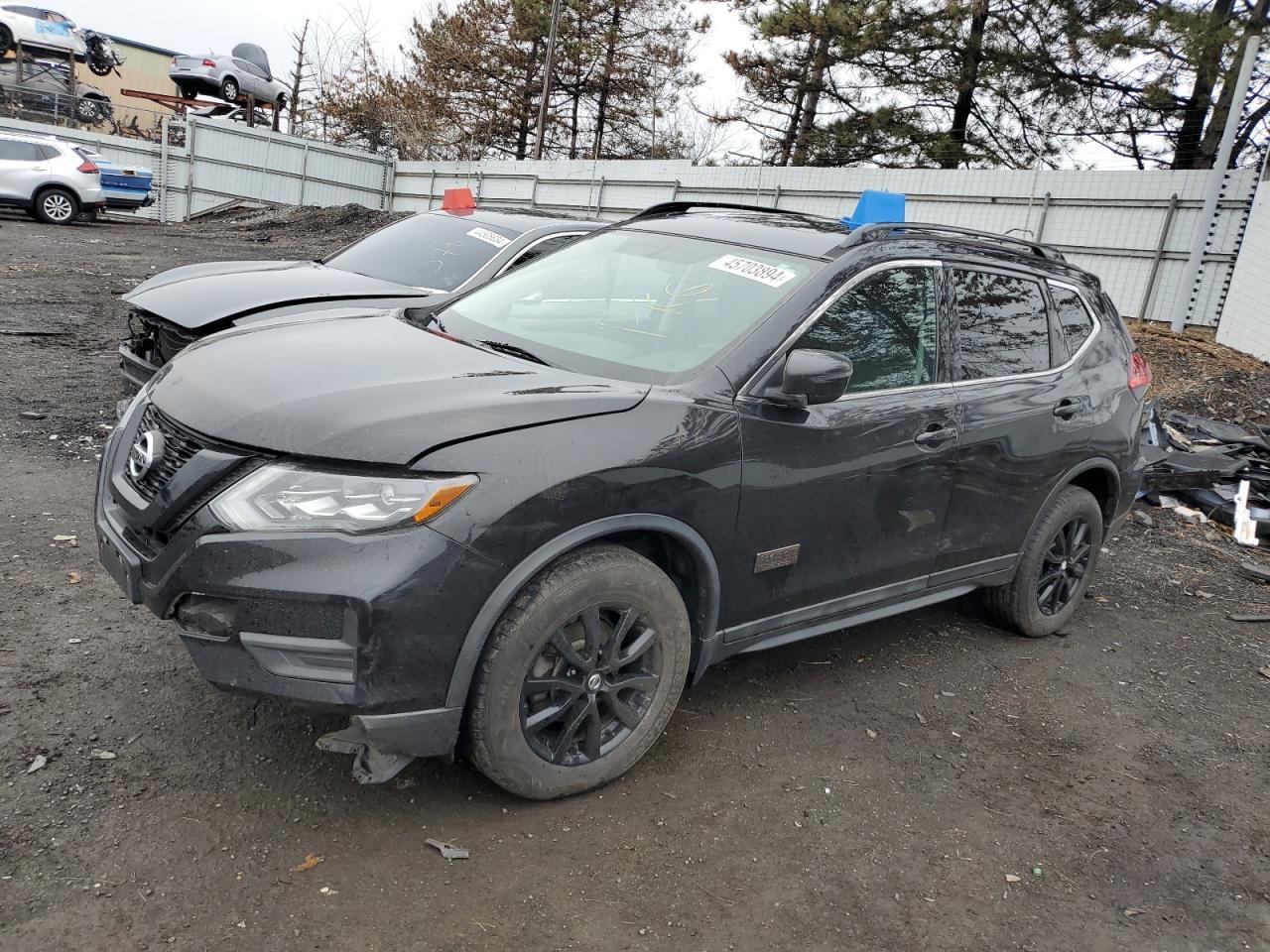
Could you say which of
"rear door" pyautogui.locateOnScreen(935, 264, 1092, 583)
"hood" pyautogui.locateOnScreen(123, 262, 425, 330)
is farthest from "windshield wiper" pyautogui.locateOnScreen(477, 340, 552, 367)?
"hood" pyautogui.locateOnScreen(123, 262, 425, 330)

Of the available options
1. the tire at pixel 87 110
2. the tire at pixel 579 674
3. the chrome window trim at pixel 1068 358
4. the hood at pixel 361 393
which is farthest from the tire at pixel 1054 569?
the tire at pixel 87 110

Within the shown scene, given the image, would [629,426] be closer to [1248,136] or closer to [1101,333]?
[1101,333]

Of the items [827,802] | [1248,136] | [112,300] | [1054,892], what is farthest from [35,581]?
[1248,136]

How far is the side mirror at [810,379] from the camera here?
3250 millimetres

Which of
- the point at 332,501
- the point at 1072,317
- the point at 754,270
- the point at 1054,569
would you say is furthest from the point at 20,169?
the point at 1054,569

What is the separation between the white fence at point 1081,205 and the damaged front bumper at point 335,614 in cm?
977

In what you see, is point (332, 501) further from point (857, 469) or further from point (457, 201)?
point (457, 201)

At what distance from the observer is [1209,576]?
6.46m

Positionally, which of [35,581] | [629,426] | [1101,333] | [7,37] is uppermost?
[7,37]

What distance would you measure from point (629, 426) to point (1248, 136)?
20918mm

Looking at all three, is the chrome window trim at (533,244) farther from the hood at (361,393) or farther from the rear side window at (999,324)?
the hood at (361,393)

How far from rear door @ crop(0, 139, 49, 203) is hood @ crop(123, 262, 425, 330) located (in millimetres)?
15824

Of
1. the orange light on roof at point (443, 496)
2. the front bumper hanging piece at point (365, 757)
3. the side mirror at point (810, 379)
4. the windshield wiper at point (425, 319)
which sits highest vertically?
the side mirror at point (810, 379)

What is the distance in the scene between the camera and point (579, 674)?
303cm
